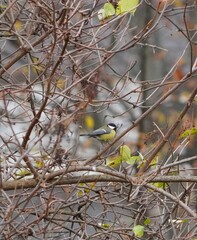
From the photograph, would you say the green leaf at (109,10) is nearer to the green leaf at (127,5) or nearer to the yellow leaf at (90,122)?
the green leaf at (127,5)

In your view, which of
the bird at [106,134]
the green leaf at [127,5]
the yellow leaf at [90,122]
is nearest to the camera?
the green leaf at [127,5]

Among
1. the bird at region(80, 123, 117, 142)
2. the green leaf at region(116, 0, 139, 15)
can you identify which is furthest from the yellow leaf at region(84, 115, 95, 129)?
the green leaf at region(116, 0, 139, 15)

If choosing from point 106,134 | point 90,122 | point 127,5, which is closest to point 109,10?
point 127,5

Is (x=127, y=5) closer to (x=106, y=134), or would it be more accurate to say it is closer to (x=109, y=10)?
(x=109, y=10)

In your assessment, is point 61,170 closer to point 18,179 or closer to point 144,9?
point 18,179

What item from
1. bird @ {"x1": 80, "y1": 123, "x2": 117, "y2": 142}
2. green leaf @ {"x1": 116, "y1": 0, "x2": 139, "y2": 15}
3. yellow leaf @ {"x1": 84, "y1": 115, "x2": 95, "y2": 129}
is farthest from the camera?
yellow leaf @ {"x1": 84, "y1": 115, "x2": 95, "y2": 129}

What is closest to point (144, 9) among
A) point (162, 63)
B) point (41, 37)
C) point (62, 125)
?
point (162, 63)

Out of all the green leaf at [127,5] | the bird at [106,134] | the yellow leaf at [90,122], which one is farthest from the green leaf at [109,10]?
the yellow leaf at [90,122]

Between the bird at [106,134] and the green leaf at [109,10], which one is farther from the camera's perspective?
the bird at [106,134]

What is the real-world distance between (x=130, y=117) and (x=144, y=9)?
5.28 feet

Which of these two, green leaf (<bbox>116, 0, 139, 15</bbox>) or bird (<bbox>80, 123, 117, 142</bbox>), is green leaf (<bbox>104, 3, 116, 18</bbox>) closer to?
green leaf (<bbox>116, 0, 139, 15</bbox>)

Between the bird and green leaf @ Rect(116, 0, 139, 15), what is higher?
green leaf @ Rect(116, 0, 139, 15)

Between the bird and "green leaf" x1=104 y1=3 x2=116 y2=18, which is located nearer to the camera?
"green leaf" x1=104 y1=3 x2=116 y2=18

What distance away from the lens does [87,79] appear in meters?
4.28
